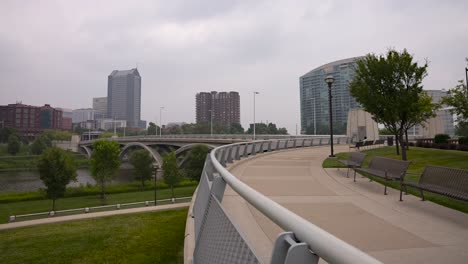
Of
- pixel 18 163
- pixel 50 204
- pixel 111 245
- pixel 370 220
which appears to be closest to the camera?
pixel 370 220

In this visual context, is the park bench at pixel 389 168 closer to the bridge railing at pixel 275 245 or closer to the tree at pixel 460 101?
the bridge railing at pixel 275 245

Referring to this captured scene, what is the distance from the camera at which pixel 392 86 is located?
15141 mm

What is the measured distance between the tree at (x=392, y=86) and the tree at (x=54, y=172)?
33.2 m

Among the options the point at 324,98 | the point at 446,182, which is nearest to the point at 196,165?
the point at 446,182

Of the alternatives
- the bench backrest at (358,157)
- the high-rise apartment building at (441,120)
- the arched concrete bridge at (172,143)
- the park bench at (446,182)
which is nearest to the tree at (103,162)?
the arched concrete bridge at (172,143)

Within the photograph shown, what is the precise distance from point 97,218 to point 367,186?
9534 millimetres

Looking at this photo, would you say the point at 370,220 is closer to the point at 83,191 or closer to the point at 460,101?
the point at 460,101

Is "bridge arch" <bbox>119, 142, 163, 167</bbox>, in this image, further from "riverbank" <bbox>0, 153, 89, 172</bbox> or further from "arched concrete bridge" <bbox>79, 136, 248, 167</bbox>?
"riverbank" <bbox>0, 153, 89, 172</bbox>

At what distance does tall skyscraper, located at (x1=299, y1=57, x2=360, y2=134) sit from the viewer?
6906 centimetres

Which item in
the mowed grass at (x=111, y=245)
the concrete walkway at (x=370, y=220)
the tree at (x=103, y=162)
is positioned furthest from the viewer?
the tree at (x=103, y=162)

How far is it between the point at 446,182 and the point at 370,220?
2052 mm

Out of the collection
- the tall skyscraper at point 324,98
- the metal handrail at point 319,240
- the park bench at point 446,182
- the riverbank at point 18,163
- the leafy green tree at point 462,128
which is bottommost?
the riverbank at point 18,163

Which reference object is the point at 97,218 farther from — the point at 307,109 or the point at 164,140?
the point at 307,109

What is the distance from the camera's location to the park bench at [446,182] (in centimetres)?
514
